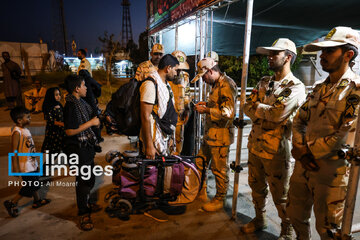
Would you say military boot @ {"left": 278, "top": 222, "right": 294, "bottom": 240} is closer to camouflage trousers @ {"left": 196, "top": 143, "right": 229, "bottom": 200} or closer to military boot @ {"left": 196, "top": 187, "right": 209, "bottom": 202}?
camouflage trousers @ {"left": 196, "top": 143, "right": 229, "bottom": 200}

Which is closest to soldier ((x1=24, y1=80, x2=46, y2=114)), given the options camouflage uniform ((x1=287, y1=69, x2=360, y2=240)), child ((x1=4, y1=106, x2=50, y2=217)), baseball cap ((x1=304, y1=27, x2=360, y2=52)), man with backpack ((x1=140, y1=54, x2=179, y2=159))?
child ((x1=4, y1=106, x2=50, y2=217))

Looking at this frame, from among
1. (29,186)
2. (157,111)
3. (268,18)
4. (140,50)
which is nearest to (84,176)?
→ (29,186)

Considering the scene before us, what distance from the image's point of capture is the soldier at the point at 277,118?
7.45 feet

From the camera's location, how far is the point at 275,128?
2387mm

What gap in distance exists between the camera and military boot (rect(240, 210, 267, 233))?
2727mm

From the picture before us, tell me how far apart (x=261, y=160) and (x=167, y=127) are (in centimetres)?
121

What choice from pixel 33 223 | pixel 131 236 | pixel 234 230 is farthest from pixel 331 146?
pixel 33 223

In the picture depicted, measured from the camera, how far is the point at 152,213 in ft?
10.4

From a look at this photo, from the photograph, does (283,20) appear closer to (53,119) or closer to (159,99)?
(159,99)

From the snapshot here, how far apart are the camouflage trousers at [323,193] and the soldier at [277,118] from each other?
34 cm

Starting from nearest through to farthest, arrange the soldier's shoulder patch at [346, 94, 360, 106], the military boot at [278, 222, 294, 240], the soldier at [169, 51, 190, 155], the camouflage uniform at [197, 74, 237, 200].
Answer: the soldier's shoulder patch at [346, 94, 360, 106] < the military boot at [278, 222, 294, 240] < the camouflage uniform at [197, 74, 237, 200] < the soldier at [169, 51, 190, 155]

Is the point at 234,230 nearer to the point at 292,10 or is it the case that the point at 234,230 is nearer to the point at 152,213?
the point at 152,213

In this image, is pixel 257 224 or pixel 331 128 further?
pixel 257 224

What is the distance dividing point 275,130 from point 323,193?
2.49 ft
